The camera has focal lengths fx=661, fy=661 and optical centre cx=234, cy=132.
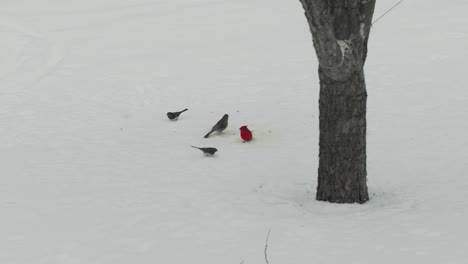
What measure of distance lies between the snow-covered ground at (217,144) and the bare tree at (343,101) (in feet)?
0.80

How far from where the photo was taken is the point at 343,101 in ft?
21.2

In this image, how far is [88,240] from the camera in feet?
19.5

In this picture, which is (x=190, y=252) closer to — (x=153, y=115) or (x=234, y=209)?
(x=234, y=209)

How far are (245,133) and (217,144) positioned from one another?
0.50 metres

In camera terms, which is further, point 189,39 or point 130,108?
point 189,39

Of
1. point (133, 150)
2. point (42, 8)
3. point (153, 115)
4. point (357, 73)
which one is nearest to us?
point (357, 73)

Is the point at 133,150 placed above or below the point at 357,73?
below

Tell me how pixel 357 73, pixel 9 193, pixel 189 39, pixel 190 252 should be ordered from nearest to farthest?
1. pixel 190 252
2. pixel 357 73
3. pixel 9 193
4. pixel 189 39

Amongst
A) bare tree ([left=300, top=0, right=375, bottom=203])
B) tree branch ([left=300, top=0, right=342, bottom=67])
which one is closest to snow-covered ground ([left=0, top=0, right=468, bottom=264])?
bare tree ([left=300, top=0, right=375, bottom=203])

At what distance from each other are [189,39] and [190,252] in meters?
12.0

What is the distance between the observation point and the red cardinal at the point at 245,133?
30.5 feet

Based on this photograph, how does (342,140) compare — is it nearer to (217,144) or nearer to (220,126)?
(217,144)

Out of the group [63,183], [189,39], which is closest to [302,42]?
[189,39]

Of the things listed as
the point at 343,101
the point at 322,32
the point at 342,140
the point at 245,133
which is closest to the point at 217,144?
the point at 245,133
